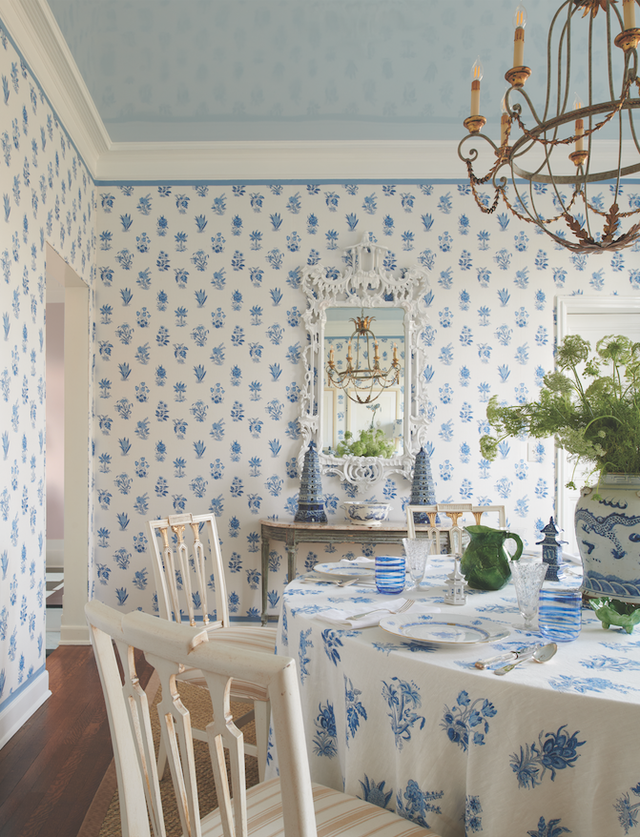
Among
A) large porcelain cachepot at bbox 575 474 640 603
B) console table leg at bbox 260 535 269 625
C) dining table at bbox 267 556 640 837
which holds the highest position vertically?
large porcelain cachepot at bbox 575 474 640 603

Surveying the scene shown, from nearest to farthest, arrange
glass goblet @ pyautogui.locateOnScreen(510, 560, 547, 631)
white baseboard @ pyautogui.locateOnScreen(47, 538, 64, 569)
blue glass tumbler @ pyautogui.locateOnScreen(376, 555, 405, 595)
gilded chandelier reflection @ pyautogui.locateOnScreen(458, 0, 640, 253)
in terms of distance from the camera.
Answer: glass goblet @ pyautogui.locateOnScreen(510, 560, 547, 631) < gilded chandelier reflection @ pyautogui.locateOnScreen(458, 0, 640, 253) < blue glass tumbler @ pyautogui.locateOnScreen(376, 555, 405, 595) < white baseboard @ pyautogui.locateOnScreen(47, 538, 64, 569)

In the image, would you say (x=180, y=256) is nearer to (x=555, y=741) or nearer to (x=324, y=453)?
(x=324, y=453)

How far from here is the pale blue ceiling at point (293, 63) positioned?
259 cm

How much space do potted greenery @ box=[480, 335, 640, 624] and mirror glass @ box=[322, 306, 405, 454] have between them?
2206mm

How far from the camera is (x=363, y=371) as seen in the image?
3.71 m

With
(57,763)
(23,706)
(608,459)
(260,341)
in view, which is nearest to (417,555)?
(608,459)

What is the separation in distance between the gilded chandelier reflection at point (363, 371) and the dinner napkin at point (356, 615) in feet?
7.56

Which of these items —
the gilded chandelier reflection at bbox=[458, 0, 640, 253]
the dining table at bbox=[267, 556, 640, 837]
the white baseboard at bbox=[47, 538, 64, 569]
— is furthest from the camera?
the white baseboard at bbox=[47, 538, 64, 569]

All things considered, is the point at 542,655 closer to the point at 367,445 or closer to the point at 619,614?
the point at 619,614

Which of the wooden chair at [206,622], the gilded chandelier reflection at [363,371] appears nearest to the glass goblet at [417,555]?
the wooden chair at [206,622]

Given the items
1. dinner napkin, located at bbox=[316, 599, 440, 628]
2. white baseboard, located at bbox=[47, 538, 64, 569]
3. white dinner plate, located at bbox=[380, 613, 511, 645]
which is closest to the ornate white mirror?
dinner napkin, located at bbox=[316, 599, 440, 628]

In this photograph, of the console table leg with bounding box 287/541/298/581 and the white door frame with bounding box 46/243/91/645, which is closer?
the console table leg with bounding box 287/541/298/581

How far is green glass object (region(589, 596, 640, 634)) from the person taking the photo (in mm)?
1295

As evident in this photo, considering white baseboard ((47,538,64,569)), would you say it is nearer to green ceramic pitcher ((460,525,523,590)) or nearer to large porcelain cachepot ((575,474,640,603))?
green ceramic pitcher ((460,525,523,590))
